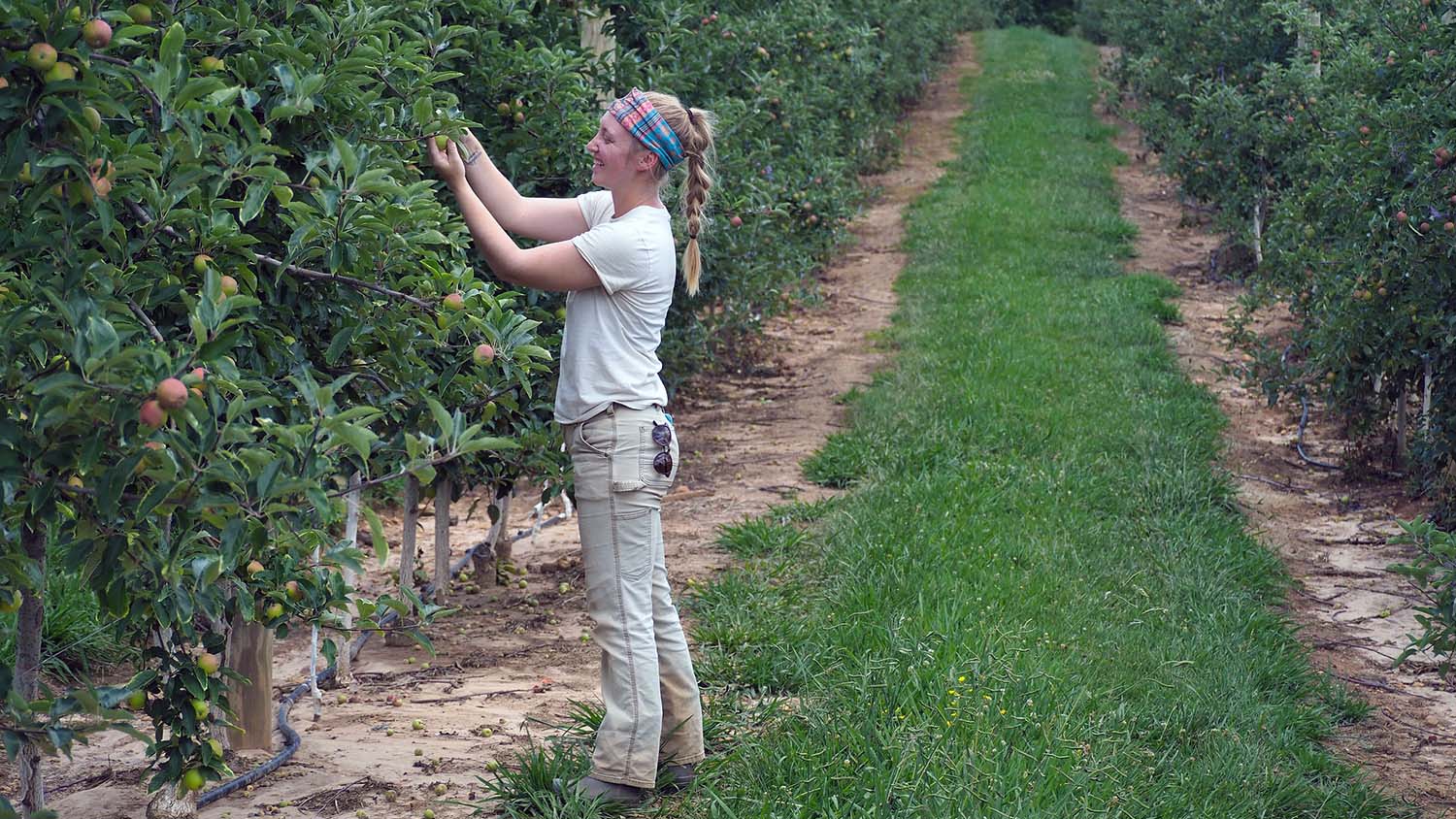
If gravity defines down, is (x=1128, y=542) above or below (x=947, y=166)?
below

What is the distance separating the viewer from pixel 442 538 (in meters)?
4.88

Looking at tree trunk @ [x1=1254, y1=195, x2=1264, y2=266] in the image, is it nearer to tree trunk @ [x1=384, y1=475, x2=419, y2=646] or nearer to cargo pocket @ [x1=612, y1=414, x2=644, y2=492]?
tree trunk @ [x1=384, y1=475, x2=419, y2=646]

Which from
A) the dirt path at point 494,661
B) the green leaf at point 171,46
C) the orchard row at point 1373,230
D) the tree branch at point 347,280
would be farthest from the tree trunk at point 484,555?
the orchard row at point 1373,230

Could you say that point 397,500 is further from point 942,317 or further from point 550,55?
point 942,317

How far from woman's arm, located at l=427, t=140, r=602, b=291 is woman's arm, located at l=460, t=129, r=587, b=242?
0.78ft

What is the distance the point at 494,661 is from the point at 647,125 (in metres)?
2.19

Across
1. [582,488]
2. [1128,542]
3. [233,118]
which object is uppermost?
[233,118]

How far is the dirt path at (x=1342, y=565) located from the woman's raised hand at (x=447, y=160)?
8.54ft

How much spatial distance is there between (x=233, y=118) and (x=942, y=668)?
234 cm

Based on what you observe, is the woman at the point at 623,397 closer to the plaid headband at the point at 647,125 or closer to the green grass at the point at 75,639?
the plaid headband at the point at 647,125

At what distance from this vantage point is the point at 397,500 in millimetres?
6539

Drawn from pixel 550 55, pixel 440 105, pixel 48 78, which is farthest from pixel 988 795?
pixel 550 55

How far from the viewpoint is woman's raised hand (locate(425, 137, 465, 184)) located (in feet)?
9.49

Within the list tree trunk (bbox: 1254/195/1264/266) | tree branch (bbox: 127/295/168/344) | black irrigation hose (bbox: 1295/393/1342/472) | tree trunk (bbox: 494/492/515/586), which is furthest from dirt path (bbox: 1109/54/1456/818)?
tree branch (bbox: 127/295/168/344)
